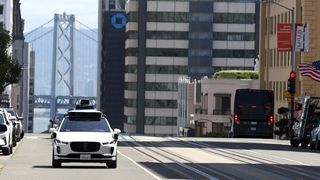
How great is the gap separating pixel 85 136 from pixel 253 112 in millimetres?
42202

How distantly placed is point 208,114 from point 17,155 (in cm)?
8690

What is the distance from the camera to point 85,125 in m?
32.0

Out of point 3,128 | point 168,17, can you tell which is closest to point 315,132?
point 3,128

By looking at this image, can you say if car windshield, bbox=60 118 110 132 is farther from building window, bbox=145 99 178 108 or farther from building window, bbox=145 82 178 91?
building window, bbox=145 82 178 91

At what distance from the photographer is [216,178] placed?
27562mm

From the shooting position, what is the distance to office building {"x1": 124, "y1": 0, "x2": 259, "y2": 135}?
18075 cm

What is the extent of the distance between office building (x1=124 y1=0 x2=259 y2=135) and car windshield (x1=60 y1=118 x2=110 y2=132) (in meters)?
147

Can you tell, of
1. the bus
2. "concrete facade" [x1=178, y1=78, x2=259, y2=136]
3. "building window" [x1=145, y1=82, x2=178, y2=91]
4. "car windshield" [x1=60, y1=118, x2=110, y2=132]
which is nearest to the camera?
"car windshield" [x1=60, y1=118, x2=110, y2=132]

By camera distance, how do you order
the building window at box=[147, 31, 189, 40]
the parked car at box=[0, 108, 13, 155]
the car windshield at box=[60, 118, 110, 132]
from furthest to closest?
the building window at box=[147, 31, 189, 40], the parked car at box=[0, 108, 13, 155], the car windshield at box=[60, 118, 110, 132]

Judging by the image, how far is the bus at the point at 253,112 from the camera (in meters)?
72.4

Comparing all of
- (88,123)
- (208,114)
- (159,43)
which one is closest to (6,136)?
(88,123)

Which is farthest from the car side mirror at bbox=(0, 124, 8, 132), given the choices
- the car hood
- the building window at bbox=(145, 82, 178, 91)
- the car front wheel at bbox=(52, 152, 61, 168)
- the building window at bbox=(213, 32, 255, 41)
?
A: the building window at bbox=(213, 32, 255, 41)

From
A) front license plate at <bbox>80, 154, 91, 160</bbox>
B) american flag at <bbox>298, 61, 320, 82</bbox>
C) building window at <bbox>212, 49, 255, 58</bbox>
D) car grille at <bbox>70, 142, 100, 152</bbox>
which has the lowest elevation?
front license plate at <bbox>80, 154, 91, 160</bbox>

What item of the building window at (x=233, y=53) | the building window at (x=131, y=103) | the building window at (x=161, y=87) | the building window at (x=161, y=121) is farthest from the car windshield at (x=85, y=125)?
the building window at (x=233, y=53)
